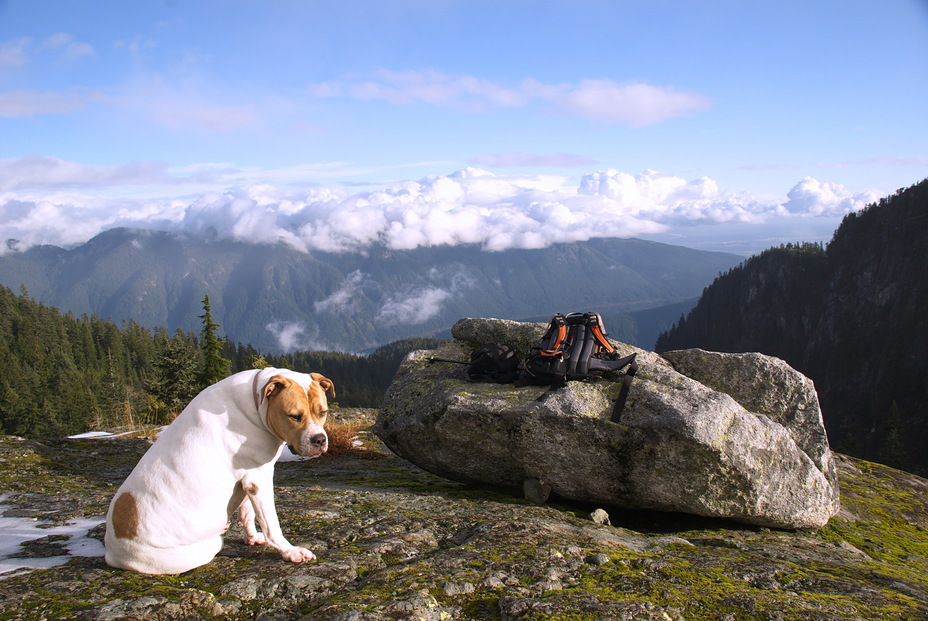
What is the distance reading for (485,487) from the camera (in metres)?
10.0

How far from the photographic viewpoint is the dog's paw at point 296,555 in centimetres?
514

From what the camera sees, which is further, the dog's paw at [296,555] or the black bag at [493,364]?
the black bag at [493,364]

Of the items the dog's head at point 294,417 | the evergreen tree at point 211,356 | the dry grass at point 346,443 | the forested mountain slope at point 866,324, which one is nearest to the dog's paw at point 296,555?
the dog's head at point 294,417

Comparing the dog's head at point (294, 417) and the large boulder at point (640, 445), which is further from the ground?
the dog's head at point (294, 417)

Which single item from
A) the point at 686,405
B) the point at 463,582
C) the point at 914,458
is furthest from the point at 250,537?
the point at 914,458

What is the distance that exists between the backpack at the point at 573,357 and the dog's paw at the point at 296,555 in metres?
5.01

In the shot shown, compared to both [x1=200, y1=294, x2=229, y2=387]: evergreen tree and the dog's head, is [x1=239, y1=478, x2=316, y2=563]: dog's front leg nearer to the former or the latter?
the dog's head

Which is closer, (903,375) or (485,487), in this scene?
(485,487)

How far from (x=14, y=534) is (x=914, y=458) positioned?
148m

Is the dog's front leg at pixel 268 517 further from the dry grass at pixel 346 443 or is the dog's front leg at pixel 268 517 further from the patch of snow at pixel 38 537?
the dry grass at pixel 346 443

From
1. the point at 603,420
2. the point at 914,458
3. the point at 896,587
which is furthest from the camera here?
the point at 914,458

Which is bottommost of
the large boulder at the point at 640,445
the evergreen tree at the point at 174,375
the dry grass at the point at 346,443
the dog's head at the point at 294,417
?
the evergreen tree at the point at 174,375

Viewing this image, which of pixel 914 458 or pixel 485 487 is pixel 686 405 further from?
pixel 914 458

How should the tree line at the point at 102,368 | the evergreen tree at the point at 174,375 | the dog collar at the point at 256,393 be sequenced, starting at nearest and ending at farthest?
the dog collar at the point at 256,393 < the evergreen tree at the point at 174,375 < the tree line at the point at 102,368
